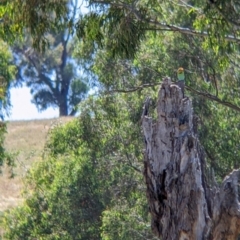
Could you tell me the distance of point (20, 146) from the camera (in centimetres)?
3956

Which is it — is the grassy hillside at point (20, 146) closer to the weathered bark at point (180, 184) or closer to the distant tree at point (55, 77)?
the distant tree at point (55, 77)

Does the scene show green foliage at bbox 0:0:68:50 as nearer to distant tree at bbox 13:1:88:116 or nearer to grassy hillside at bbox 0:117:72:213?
grassy hillside at bbox 0:117:72:213

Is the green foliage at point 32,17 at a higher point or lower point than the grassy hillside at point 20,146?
higher

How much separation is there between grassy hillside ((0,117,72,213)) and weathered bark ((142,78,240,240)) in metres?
21.0

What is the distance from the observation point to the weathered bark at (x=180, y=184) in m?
7.71

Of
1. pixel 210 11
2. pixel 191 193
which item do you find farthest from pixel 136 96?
pixel 191 193

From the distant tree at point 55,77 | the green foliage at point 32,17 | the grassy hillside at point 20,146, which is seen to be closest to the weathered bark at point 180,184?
the green foliage at point 32,17

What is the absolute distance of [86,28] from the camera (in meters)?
13.1

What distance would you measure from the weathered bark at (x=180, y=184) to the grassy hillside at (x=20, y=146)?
20991 millimetres

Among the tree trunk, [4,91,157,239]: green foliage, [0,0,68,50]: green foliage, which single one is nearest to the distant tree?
the tree trunk

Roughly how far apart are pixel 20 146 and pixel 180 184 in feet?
105

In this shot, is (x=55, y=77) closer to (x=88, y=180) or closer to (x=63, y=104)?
(x=63, y=104)

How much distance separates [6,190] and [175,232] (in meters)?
23.4

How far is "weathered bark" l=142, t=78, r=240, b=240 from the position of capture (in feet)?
25.3
